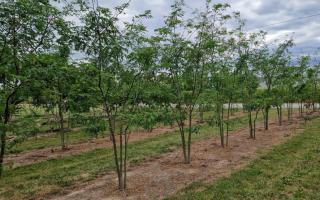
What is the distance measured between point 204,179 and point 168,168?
56.4 inches

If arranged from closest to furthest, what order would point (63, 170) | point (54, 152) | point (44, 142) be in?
1. point (63, 170)
2. point (54, 152)
3. point (44, 142)

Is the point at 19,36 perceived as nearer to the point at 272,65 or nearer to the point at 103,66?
the point at 103,66

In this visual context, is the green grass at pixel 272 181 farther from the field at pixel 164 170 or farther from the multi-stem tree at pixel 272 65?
the multi-stem tree at pixel 272 65

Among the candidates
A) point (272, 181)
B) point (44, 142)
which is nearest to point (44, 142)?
point (44, 142)

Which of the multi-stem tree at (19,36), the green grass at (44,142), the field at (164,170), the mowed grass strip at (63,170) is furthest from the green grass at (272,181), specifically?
the green grass at (44,142)

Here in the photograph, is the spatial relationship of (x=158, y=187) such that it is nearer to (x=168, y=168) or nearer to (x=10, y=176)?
(x=168, y=168)

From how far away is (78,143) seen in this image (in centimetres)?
1432

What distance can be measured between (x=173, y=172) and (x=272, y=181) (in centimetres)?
248

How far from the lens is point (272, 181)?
7.23 meters

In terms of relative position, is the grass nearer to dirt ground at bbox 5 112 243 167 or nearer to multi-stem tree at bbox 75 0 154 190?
dirt ground at bbox 5 112 243 167

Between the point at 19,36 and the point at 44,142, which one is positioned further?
the point at 44,142

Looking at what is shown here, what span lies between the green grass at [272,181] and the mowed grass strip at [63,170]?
125 inches

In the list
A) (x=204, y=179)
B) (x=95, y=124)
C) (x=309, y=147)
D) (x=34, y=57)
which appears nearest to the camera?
(x=34, y=57)

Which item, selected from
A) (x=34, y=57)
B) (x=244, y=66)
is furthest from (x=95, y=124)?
(x=244, y=66)
